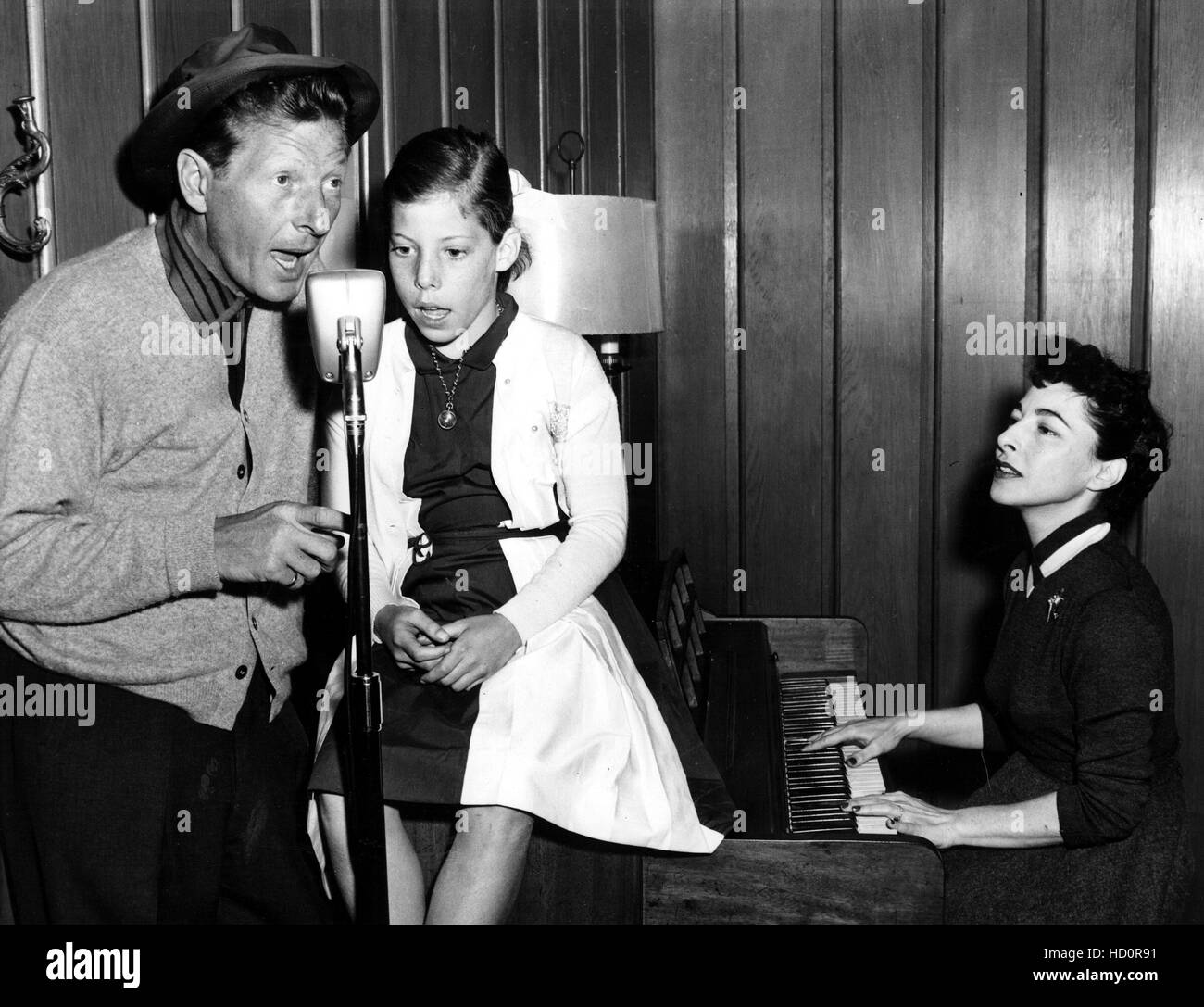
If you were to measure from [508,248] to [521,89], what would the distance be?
3.39 feet

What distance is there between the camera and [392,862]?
1.64m

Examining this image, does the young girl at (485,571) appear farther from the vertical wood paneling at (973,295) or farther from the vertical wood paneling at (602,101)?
the vertical wood paneling at (973,295)

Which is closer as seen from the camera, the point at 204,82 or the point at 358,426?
the point at 358,426

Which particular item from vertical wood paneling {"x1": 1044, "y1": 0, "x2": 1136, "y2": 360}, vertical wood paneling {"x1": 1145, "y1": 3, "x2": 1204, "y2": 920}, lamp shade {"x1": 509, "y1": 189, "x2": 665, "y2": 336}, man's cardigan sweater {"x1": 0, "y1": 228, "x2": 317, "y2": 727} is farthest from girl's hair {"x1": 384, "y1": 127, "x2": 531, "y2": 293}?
vertical wood paneling {"x1": 1145, "y1": 3, "x2": 1204, "y2": 920}

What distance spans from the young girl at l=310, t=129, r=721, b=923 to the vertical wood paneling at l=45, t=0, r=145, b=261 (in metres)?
0.37

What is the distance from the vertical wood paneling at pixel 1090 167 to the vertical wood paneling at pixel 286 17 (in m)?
2.35

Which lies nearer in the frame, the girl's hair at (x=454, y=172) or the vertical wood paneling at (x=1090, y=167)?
the girl's hair at (x=454, y=172)

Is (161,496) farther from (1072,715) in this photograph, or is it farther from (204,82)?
(1072,715)

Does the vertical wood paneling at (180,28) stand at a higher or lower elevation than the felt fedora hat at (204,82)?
higher

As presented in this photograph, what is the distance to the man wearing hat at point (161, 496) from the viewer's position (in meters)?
1.42

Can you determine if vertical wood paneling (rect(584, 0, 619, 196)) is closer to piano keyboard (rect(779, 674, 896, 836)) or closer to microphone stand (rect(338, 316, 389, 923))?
piano keyboard (rect(779, 674, 896, 836))

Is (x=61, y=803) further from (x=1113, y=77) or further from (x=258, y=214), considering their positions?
(x=1113, y=77)

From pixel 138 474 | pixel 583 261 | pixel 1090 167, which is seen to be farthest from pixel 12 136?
pixel 1090 167

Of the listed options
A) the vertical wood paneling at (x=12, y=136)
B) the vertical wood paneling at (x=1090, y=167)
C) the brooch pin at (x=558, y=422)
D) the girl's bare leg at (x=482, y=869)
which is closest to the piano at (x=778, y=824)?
the girl's bare leg at (x=482, y=869)
